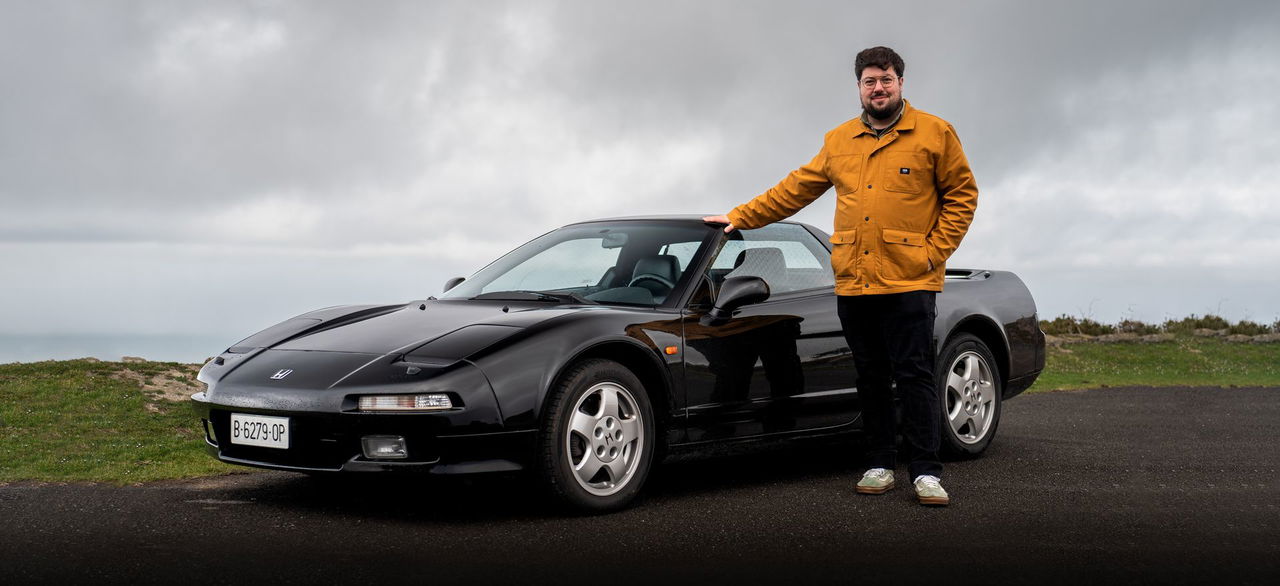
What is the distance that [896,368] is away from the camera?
6102 millimetres

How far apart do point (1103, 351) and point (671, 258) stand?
47.2 ft

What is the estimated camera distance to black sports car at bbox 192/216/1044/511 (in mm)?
5125

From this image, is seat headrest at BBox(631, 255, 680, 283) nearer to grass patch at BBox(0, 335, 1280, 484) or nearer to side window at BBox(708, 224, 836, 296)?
side window at BBox(708, 224, 836, 296)

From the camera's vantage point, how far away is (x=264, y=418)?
5359 millimetres

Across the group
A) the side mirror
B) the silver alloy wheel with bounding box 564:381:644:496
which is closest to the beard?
the side mirror

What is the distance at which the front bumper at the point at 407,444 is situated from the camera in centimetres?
506

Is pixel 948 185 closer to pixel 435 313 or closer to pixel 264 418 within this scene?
pixel 435 313

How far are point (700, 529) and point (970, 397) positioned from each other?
2972 mm

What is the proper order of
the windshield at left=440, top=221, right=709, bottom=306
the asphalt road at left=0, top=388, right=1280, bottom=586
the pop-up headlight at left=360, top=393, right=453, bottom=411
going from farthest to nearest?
the windshield at left=440, top=221, right=709, bottom=306, the pop-up headlight at left=360, top=393, right=453, bottom=411, the asphalt road at left=0, top=388, right=1280, bottom=586

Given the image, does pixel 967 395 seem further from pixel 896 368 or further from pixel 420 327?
pixel 420 327

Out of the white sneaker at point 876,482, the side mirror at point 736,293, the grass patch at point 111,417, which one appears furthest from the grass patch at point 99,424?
the white sneaker at point 876,482

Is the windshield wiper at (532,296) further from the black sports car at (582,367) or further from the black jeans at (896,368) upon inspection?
the black jeans at (896,368)

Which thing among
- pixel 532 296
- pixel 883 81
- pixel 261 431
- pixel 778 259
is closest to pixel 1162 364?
pixel 778 259

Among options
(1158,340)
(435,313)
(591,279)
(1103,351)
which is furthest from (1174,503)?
(1158,340)
